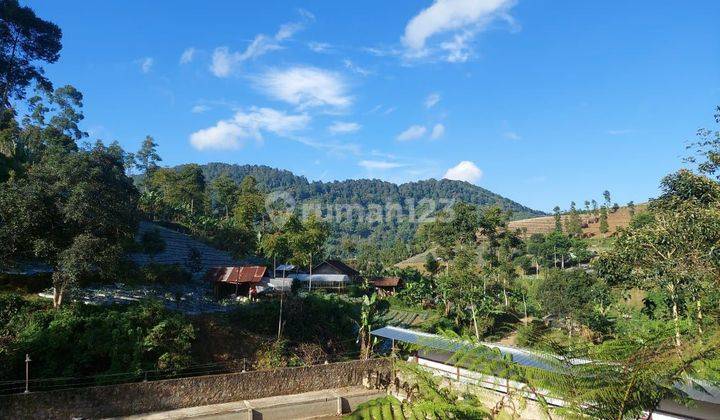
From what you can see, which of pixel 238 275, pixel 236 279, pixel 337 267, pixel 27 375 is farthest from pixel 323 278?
pixel 27 375

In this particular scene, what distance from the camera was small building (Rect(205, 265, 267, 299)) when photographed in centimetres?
2944

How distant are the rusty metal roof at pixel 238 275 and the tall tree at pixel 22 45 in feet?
74.4

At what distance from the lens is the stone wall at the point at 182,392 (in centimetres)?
1564

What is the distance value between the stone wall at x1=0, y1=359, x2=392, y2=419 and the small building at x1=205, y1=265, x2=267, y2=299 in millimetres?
10139

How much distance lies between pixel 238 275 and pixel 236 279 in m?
0.35

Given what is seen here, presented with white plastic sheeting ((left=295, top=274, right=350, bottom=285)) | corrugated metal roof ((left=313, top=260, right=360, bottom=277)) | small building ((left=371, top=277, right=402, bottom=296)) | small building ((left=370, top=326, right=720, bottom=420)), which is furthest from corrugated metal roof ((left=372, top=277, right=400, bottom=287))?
small building ((left=370, top=326, right=720, bottom=420))

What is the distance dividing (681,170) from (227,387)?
17421mm

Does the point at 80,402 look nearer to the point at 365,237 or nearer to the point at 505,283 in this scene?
the point at 505,283

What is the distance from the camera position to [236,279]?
2947 centimetres

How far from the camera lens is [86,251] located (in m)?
17.8

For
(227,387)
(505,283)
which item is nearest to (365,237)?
(505,283)

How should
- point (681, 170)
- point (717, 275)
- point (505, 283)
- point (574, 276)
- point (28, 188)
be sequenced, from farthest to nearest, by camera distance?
point (505, 283) → point (574, 276) → point (28, 188) → point (681, 170) → point (717, 275)

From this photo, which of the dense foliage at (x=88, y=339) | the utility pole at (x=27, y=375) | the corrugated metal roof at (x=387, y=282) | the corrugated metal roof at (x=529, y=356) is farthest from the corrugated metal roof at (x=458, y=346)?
the corrugated metal roof at (x=387, y=282)

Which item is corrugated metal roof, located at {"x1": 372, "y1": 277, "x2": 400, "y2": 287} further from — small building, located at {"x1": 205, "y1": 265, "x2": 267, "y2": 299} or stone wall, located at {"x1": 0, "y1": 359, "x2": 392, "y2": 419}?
stone wall, located at {"x1": 0, "y1": 359, "x2": 392, "y2": 419}
